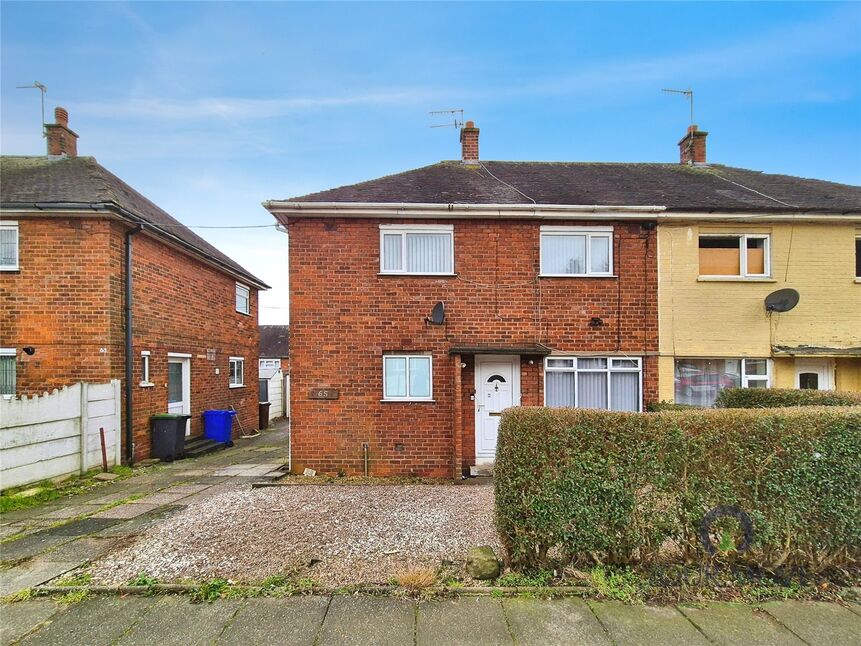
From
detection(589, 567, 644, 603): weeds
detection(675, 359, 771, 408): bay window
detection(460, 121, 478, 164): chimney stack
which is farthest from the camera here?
detection(460, 121, 478, 164): chimney stack

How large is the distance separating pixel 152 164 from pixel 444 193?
31.5 ft

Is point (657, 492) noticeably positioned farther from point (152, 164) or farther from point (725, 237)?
point (152, 164)

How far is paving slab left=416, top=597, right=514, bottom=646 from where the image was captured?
2.97 metres

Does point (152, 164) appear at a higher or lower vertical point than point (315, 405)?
higher

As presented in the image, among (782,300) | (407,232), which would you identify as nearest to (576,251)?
(407,232)

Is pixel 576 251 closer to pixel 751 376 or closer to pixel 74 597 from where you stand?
pixel 751 376

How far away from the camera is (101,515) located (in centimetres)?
584

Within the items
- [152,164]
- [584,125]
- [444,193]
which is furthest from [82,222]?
[584,125]

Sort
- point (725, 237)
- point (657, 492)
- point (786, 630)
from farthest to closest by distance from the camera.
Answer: point (725, 237) → point (657, 492) → point (786, 630)

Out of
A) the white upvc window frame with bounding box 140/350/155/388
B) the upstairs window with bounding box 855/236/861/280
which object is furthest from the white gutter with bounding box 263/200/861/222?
the white upvc window frame with bounding box 140/350/155/388

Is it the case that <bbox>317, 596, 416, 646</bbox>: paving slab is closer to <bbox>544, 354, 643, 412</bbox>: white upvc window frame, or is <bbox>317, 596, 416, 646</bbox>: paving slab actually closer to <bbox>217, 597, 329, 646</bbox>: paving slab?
<bbox>217, 597, 329, 646</bbox>: paving slab

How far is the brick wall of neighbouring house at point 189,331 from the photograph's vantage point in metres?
9.55

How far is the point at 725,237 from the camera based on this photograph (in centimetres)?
859

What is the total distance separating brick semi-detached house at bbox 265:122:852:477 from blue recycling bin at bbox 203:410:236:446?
5.13 metres
